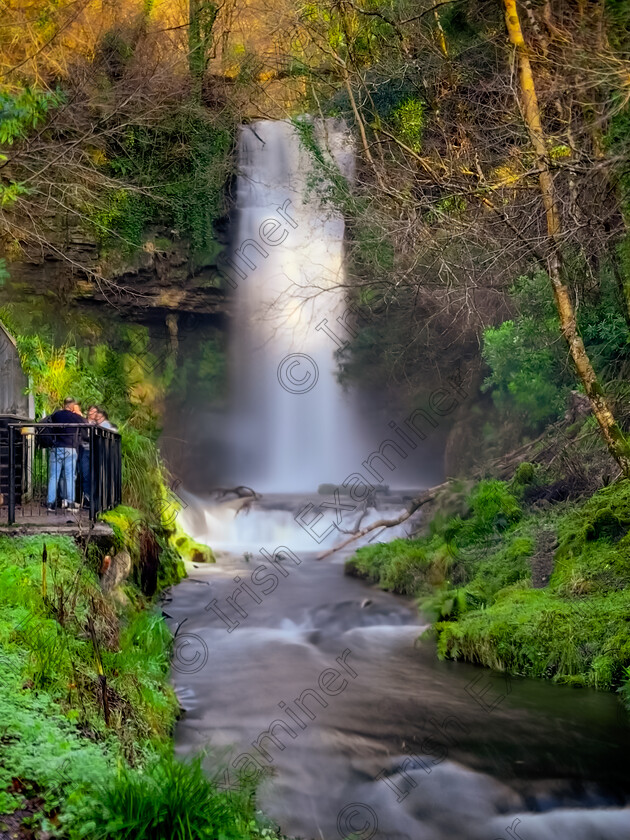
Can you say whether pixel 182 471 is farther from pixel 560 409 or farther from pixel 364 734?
pixel 364 734

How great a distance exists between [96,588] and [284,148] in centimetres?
1908

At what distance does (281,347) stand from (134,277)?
5662 mm

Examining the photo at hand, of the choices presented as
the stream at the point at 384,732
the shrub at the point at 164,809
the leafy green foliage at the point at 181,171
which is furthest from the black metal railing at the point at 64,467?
the leafy green foliage at the point at 181,171

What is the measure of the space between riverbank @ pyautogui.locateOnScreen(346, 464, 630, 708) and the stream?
0.34 m

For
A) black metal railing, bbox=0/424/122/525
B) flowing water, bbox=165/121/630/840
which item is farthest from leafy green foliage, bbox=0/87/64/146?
flowing water, bbox=165/121/630/840

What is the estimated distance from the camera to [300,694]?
7543 millimetres

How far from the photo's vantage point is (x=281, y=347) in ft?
80.1

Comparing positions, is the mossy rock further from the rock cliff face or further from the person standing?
the rock cliff face

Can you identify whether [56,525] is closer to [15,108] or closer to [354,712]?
[354,712]

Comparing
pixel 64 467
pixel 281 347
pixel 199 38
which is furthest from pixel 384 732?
pixel 199 38

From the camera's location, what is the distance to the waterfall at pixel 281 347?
74.2 ft

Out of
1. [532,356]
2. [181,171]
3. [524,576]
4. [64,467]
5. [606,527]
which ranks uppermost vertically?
[181,171]

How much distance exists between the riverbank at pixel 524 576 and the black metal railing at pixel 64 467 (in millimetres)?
4487

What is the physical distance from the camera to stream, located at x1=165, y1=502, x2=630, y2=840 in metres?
5.30
